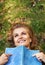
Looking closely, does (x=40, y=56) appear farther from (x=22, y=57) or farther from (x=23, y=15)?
(x=23, y=15)

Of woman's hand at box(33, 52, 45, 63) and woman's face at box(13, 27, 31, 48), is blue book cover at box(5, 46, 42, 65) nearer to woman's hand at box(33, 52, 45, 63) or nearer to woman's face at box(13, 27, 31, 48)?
woman's hand at box(33, 52, 45, 63)

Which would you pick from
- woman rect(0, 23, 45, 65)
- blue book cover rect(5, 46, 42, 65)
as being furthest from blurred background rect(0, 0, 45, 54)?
blue book cover rect(5, 46, 42, 65)

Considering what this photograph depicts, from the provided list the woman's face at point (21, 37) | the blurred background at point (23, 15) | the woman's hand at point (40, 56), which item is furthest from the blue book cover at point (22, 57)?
the blurred background at point (23, 15)

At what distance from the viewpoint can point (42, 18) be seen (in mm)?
4422

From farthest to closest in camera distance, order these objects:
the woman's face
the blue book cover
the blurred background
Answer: the blurred background
the woman's face
the blue book cover

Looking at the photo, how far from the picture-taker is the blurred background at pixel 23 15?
4.14 metres

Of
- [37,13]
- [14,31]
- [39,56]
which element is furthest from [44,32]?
[39,56]

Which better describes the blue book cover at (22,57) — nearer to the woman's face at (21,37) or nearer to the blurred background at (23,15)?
the woman's face at (21,37)

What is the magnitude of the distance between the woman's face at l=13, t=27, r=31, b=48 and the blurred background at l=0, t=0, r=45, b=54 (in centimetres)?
44

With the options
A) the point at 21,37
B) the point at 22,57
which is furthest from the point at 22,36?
the point at 22,57

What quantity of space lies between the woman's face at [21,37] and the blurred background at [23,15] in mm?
440

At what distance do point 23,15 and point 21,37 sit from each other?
1004mm

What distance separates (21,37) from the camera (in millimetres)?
3490

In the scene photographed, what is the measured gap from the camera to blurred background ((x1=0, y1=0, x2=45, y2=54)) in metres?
4.14
